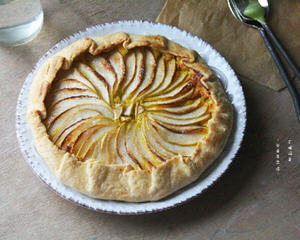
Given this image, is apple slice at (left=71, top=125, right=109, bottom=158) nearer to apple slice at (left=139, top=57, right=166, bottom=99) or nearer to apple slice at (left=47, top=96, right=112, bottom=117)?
apple slice at (left=47, top=96, right=112, bottom=117)

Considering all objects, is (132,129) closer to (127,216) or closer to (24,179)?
(127,216)

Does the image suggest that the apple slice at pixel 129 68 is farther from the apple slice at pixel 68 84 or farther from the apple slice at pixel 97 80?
the apple slice at pixel 68 84

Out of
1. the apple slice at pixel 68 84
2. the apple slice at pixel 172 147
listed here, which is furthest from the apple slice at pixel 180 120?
the apple slice at pixel 68 84

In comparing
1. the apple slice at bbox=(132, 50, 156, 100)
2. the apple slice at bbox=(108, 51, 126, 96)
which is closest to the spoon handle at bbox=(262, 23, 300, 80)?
the apple slice at bbox=(132, 50, 156, 100)

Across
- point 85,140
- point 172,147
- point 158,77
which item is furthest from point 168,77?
point 85,140

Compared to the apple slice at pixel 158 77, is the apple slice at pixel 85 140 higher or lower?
lower

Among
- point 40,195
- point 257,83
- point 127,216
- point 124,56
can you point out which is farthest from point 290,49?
point 40,195
